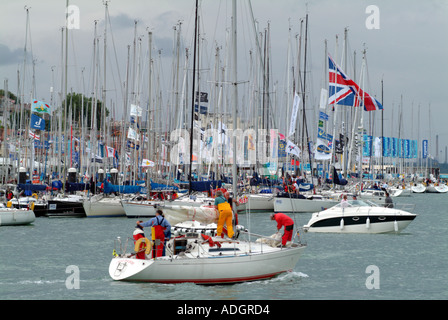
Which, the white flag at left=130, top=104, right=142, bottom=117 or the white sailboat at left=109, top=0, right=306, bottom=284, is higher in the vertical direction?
the white flag at left=130, top=104, right=142, bottom=117

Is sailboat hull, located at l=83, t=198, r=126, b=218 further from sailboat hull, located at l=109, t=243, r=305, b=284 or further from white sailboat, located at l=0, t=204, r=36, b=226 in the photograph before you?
sailboat hull, located at l=109, t=243, r=305, b=284

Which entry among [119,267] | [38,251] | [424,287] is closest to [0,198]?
[38,251]

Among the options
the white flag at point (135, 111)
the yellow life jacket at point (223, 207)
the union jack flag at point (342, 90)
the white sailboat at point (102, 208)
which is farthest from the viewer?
the white flag at point (135, 111)

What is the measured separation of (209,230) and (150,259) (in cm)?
936

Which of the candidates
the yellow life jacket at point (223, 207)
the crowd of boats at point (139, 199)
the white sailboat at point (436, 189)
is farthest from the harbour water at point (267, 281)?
the white sailboat at point (436, 189)

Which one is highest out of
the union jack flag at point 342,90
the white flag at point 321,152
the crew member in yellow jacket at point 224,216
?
the union jack flag at point 342,90

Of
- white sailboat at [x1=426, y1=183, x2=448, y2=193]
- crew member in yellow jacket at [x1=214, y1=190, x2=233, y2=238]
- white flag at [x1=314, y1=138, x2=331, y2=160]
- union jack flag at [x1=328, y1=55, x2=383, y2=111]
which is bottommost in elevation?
white sailboat at [x1=426, y1=183, x2=448, y2=193]

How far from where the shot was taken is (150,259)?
21641 millimetres

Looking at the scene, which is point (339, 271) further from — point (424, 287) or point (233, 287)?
point (233, 287)

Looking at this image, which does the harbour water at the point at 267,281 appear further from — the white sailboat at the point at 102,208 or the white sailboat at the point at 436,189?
the white sailboat at the point at 436,189

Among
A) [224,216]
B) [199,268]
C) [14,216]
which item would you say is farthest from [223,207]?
[14,216]

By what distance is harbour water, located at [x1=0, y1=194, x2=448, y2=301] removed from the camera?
854 inches

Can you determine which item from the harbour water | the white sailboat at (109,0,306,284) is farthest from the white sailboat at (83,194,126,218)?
the white sailboat at (109,0,306,284)

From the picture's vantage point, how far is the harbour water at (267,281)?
854 inches
